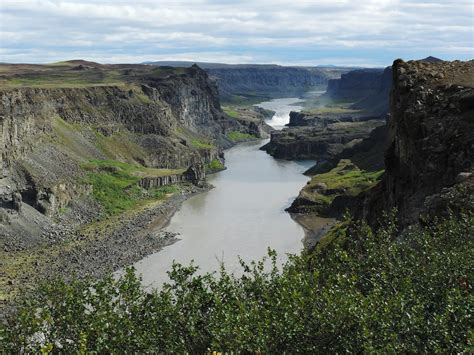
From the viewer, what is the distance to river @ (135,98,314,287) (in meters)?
88.1

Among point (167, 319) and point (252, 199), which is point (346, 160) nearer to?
point (252, 199)

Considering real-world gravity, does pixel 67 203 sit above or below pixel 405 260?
below

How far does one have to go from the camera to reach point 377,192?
7069cm

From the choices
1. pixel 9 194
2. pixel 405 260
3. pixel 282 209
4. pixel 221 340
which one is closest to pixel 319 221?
pixel 282 209

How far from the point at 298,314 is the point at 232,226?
276 ft

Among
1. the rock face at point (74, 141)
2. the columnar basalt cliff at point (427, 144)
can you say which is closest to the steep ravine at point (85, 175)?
the rock face at point (74, 141)

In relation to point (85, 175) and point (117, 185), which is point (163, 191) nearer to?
point (117, 185)

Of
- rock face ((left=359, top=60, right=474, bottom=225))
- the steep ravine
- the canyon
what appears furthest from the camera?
the steep ravine

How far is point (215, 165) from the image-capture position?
612 ft

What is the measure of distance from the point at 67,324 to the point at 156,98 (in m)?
173

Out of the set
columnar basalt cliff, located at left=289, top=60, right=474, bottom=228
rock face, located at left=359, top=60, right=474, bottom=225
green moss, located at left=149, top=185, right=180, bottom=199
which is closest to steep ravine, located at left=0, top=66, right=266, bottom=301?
green moss, located at left=149, top=185, right=180, bottom=199

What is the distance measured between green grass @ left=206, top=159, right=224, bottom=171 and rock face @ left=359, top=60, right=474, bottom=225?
118121mm

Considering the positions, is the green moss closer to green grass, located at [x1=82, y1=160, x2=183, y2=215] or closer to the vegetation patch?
green grass, located at [x1=82, y1=160, x2=183, y2=215]

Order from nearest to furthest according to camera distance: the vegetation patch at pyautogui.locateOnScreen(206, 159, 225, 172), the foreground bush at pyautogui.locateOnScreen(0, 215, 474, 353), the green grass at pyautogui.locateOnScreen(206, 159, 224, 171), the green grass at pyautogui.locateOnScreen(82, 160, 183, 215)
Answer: the foreground bush at pyautogui.locateOnScreen(0, 215, 474, 353), the green grass at pyautogui.locateOnScreen(82, 160, 183, 215), the vegetation patch at pyautogui.locateOnScreen(206, 159, 225, 172), the green grass at pyautogui.locateOnScreen(206, 159, 224, 171)
